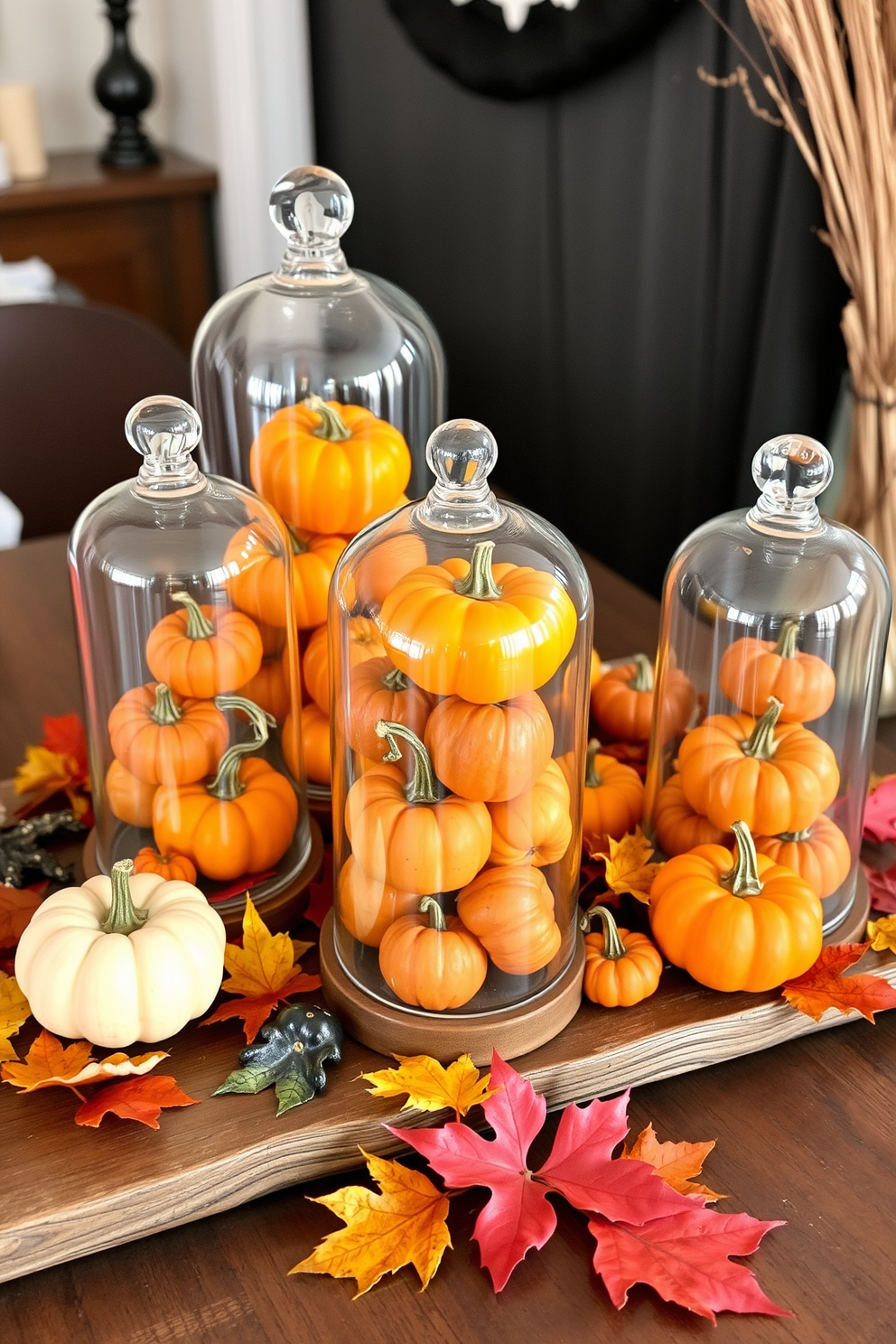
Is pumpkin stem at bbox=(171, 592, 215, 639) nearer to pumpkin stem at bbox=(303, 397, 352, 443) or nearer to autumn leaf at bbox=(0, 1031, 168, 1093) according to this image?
pumpkin stem at bbox=(303, 397, 352, 443)

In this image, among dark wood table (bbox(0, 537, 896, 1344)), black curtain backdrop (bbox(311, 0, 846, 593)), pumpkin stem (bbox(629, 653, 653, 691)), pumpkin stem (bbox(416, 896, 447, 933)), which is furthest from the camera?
black curtain backdrop (bbox(311, 0, 846, 593))

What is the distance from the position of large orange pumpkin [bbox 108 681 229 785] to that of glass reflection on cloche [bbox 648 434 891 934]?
1.01 ft

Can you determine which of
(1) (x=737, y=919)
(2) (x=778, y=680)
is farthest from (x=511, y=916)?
(2) (x=778, y=680)

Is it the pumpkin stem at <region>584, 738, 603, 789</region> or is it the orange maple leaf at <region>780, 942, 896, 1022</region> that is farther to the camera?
A: the pumpkin stem at <region>584, 738, 603, 789</region>

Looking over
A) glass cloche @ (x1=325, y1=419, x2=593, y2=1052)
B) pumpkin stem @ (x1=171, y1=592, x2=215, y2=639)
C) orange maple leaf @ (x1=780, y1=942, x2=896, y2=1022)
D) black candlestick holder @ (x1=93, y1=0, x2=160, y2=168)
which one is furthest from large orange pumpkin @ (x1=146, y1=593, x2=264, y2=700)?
black candlestick holder @ (x1=93, y1=0, x2=160, y2=168)

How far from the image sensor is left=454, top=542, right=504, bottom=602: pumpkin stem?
68 cm

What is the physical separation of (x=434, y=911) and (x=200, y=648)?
0.25m

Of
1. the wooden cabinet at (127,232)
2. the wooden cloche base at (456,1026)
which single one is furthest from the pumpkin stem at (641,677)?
the wooden cabinet at (127,232)

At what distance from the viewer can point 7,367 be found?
186cm

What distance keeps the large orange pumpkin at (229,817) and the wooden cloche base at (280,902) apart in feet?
0.07

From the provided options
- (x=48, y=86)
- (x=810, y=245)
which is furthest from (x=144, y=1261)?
(x=48, y=86)

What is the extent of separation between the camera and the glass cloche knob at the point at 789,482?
766 mm

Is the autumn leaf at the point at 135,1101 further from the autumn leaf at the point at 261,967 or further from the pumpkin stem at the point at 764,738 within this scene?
the pumpkin stem at the point at 764,738

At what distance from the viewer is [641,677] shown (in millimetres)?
1020
